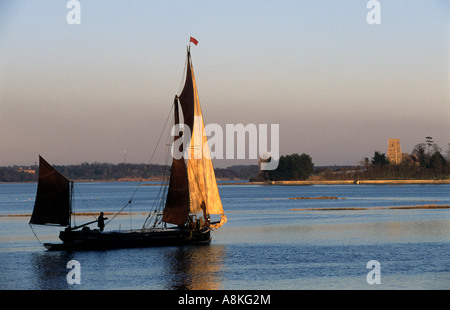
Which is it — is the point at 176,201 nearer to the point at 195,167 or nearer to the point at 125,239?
the point at 195,167

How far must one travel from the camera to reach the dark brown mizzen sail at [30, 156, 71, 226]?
166ft

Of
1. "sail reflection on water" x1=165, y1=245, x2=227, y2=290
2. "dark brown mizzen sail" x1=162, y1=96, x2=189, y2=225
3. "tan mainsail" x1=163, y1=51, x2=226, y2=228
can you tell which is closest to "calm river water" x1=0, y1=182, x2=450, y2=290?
"sail reflection on water" x1=165, y1=245, x2=227, y2=290

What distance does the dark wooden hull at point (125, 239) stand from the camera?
2058 inches

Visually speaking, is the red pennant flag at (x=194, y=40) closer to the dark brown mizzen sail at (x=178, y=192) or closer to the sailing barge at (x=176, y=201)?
the sailing barge at (x=176, y=201)

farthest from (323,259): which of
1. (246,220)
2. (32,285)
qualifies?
(246,220)

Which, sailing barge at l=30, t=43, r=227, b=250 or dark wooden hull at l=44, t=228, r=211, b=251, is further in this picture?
dark wooden hull at l=44, t=228, r=211, b=251

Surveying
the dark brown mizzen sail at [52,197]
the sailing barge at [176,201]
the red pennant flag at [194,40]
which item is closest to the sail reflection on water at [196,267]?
the sailing barge at [176,201]

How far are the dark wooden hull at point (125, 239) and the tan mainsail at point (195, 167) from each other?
1.31m

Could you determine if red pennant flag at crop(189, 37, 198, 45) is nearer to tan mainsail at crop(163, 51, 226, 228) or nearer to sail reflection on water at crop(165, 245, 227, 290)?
tan mainsail at crop(163, 51, 226, 228)

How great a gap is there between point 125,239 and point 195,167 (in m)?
7.85

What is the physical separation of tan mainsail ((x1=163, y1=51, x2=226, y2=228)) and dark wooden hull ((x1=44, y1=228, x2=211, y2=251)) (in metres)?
1.31

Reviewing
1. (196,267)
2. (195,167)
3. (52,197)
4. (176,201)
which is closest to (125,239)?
(176,201)

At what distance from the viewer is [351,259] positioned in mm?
47188
